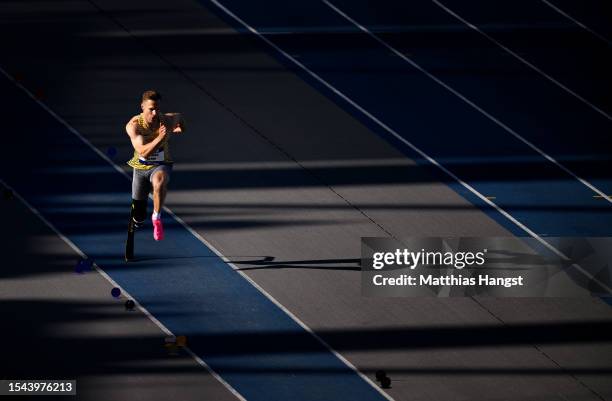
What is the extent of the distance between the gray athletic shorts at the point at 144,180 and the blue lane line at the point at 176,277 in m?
0.74

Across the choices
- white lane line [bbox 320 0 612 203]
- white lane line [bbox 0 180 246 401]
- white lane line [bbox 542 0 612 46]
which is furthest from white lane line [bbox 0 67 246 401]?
white lane line [bbox 542 0 612 46]

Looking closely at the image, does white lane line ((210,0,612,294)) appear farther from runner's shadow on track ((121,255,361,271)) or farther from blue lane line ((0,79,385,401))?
blue lane line ((0,79,385,401))

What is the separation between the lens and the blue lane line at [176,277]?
1173 centimetres

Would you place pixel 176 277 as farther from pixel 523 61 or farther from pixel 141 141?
pixel 523 61

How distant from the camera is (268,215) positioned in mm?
14758

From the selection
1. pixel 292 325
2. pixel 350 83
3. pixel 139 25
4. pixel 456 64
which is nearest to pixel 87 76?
pixel 139 25

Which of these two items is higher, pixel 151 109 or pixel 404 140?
pixel 404 140

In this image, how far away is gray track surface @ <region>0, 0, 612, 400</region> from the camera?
12.0m

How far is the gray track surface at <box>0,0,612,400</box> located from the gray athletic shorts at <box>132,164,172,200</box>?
3.20 feet

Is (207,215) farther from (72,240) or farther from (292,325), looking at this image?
(292,325)

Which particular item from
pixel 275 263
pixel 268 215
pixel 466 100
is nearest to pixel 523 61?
pixel 466 100

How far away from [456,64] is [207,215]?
18.4 feet

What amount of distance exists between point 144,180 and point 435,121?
5.19 meters

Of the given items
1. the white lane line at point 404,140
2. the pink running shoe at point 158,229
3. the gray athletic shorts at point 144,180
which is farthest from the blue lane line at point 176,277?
the white lane line at point 404,140
